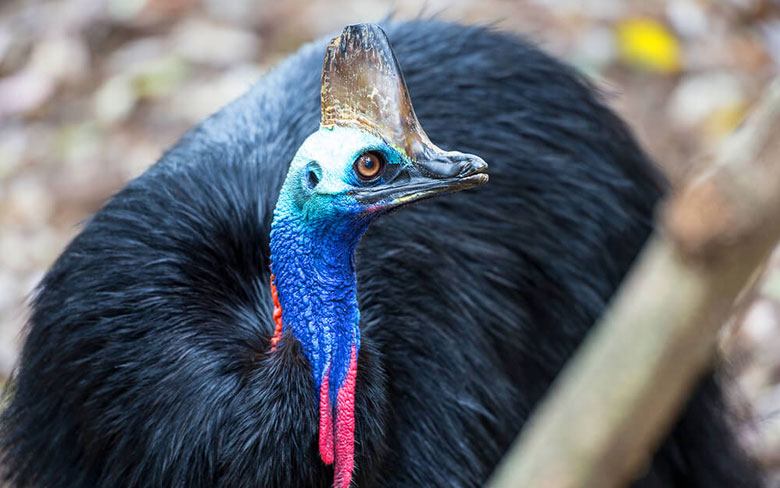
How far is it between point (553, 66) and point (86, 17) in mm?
2337

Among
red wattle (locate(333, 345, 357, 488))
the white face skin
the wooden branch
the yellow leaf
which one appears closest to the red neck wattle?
red wattle (locate(333, 345, 357, 488))

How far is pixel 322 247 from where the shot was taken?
1.73 m

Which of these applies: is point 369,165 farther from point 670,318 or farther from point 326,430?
point 670,318

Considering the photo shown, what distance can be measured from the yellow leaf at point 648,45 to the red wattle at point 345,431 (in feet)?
8.71

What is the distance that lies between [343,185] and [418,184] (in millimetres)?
103

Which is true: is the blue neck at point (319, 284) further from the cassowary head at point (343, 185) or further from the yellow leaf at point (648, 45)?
the yellow leaf at point (648, 45)

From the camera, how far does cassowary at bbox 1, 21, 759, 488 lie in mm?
1692

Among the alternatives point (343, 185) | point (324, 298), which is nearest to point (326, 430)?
point (324, 298)

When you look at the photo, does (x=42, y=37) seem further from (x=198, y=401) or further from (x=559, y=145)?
(x=198, y=401)

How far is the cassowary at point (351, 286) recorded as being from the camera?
1692mm

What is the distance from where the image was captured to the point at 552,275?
2383 millimetres

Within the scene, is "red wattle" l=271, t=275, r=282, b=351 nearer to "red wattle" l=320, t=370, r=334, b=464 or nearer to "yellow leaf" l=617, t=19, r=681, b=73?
"red wattle" l=320, t=370, r=334, b=464

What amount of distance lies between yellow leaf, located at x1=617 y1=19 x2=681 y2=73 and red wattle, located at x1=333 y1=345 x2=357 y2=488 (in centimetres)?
265

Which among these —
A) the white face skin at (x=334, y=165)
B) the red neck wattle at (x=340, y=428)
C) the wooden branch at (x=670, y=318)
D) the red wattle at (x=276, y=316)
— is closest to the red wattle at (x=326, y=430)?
the red neck wattle at (x=340, y=428)
